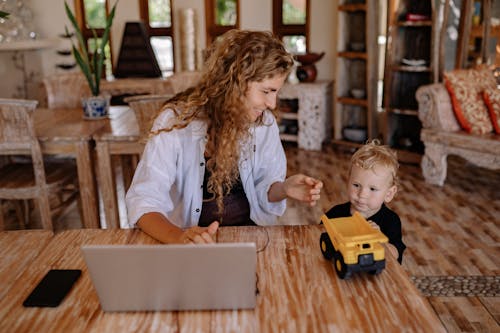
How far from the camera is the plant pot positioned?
316 cm

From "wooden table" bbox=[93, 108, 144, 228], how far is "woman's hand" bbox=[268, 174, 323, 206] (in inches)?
45.9

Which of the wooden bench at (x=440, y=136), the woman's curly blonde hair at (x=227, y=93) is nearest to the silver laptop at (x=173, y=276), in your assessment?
the woman's curly blonde hair at (x=227, y=93)

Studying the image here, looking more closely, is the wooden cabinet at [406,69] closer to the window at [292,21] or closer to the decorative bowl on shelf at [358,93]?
the decorative bowl on shelf at [358,93]

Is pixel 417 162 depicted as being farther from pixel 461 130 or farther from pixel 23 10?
pixel 23 10

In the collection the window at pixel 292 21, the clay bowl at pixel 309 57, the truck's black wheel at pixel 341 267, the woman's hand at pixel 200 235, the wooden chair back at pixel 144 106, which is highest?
the window at pixel 292 21

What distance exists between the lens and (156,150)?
66.4 inches

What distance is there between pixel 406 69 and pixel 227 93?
3144 millimetres

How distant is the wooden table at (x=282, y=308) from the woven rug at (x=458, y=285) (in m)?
1.29

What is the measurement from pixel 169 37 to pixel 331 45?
1809 millimetres

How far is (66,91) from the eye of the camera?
3.69 meters

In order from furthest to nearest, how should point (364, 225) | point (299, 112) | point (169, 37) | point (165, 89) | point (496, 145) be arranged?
1. point (169, 37)
2. point (299, 112)
3. point (165, 89)
4. point (496, 145)
5. point (364, 225)

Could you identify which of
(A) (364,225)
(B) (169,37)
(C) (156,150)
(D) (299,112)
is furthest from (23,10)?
(A) (364,225)

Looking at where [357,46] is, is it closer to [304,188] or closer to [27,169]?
[27,169]

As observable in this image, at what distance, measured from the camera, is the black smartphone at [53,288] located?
3.72 ft
